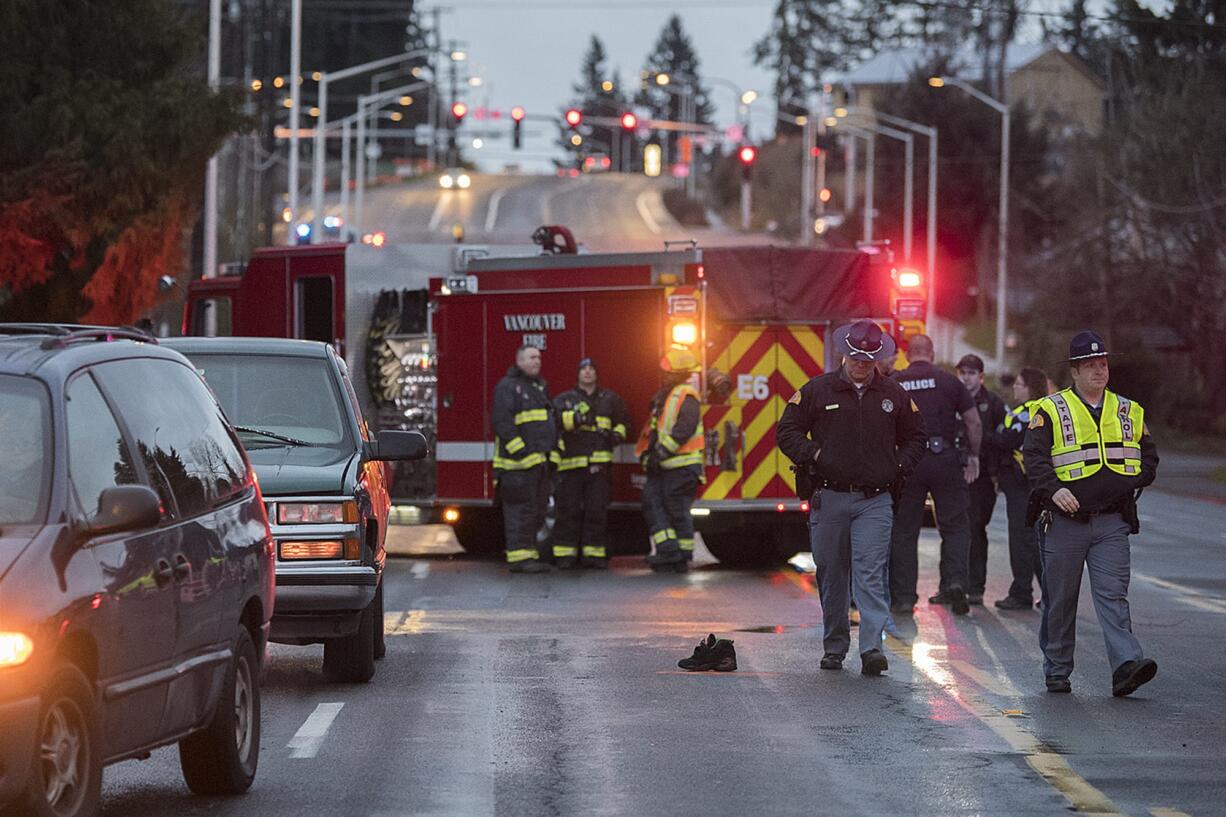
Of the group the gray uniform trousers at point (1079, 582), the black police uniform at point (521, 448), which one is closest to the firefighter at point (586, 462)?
the black police uniform at point (521, 448)

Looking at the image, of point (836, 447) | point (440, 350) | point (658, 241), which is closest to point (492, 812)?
point (836, 447)

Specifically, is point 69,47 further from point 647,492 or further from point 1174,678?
point 1174,678

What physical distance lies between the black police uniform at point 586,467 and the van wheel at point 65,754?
1273cm

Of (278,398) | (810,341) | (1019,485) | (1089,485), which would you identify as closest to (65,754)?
(278,398)

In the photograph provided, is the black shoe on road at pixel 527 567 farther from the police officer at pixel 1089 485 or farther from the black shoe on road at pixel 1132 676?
the black shoe on road at pixel 1132 676

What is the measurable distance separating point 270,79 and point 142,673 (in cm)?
6475

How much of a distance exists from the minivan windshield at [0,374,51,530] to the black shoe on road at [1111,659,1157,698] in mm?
6212

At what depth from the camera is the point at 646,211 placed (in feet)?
371

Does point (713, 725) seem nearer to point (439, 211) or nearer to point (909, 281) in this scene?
point (909, 281)

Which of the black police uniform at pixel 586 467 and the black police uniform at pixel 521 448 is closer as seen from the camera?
the black police uniform at pixel 521 448

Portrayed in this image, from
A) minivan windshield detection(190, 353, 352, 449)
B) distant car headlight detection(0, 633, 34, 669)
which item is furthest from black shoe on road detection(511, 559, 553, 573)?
distant car headlight detection(0, 633, 34, 669)

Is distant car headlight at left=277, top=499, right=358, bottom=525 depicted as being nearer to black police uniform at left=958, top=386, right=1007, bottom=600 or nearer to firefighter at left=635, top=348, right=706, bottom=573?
black police uniform at left=958, top=386, right=1007, bottom=600

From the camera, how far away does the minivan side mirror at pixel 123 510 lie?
6840 millimetres

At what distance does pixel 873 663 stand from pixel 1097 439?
5.63 feet
